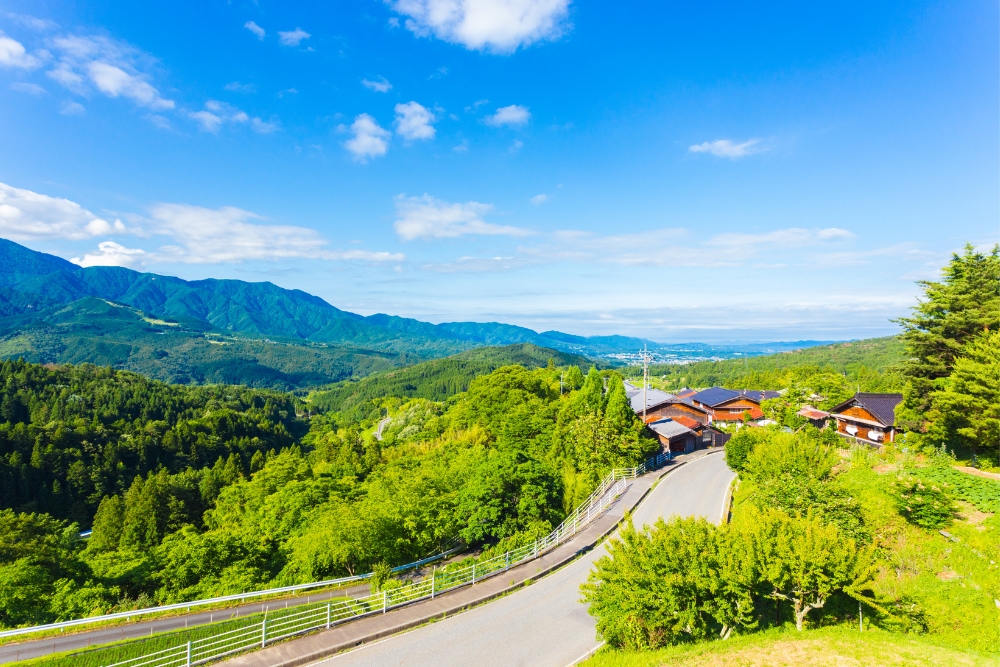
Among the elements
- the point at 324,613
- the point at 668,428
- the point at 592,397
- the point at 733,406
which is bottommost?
the point at 733,406

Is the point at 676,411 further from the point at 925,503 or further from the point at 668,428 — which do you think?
the point at 925,503

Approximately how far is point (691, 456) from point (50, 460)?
323 feet

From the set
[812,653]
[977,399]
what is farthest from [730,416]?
[812,653]

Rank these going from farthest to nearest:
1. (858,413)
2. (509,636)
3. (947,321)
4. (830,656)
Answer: (858,413) → (947,321) → (509,636) → (830,656)

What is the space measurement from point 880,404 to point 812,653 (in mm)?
37562

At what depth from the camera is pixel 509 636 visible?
12.4 m

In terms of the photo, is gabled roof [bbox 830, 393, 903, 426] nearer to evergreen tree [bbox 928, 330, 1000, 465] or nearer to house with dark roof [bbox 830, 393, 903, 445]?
house with dark roof [bbox 830, 393, 903, 445]

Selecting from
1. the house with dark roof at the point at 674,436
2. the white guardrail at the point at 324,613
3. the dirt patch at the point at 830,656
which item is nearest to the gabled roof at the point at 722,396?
the house with dark roof at the point at 674,436

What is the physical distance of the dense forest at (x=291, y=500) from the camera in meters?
21.3

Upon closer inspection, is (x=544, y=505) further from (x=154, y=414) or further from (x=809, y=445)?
(x=154, y=414)

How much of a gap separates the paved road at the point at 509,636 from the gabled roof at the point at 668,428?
981 inches

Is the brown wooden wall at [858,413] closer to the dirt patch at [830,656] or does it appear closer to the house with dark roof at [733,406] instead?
the house with dark roof at [733,406]

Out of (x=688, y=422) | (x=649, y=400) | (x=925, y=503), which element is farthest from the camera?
(x=649, y=400)

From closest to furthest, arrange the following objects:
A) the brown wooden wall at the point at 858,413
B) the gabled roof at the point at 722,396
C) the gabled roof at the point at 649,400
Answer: the brown wooden wall at the point at 858,413 → the gabled roof at the point at 649,400 → the gabled roof at the point at 722,396
